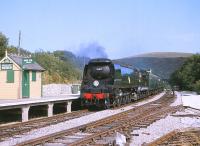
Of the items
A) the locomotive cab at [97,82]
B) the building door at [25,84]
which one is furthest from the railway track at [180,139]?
the building door at [25,84]

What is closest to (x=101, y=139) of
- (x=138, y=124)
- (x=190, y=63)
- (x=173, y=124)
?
(x=138, y=124)

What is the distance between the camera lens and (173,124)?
57.7 feet

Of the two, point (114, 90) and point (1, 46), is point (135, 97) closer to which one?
point (114, 90)

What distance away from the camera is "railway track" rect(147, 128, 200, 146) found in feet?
38.0

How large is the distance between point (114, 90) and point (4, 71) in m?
7.29

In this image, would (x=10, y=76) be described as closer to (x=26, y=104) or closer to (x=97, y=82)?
(x=97, y=82)

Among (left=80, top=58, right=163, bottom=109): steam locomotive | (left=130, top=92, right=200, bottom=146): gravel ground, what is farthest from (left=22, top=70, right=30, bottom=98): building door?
(left=130, top=92, right=200, bottom=146): gravel ground

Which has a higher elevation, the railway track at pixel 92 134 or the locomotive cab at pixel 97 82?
the locomotive cab at pixel 97 82

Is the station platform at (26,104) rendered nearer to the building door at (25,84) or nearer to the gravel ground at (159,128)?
the building door at (25,84)

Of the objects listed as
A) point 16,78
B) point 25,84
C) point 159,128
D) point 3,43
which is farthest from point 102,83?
point 3,43

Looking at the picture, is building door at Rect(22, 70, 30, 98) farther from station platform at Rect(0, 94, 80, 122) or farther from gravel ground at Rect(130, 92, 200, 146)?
gravel ground at Rect(130, 92, 200, 146)

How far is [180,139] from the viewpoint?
494 inches

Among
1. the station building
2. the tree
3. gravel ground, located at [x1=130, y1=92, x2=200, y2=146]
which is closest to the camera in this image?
gravel ground, located at [x1=130, y1=92, x2=200, y2=146]

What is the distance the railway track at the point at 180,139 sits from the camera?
1159cm
